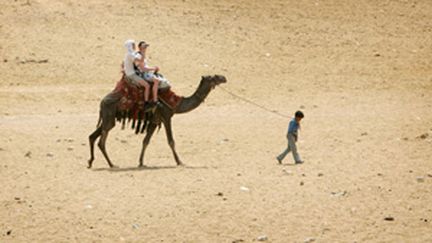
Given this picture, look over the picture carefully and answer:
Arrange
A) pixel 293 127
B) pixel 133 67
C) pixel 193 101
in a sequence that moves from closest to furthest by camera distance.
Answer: pixel 293 127 → pixel 133 67 → pixel 193 101

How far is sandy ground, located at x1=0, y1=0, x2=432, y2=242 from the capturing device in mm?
12250

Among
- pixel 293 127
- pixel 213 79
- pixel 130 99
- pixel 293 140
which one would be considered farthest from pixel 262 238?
pixel 213 79

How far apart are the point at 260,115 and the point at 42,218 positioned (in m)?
9.76

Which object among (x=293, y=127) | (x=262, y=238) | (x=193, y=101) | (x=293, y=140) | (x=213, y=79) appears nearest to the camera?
(x=262, y=238)

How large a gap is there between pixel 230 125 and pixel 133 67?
4.63 m

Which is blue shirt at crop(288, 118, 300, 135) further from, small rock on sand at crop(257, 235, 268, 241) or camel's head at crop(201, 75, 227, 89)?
small rock on sand at crop(257, 235, 268, 241)

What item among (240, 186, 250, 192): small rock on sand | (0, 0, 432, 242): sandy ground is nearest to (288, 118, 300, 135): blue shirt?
(0, 0, 432, 242): sandy ground

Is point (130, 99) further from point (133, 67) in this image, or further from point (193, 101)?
point (193, 101)

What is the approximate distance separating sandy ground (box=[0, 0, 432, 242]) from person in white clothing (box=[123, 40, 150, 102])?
1.23 meters

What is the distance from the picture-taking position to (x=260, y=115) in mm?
21781

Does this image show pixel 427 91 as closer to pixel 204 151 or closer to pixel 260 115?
Answer: pixel 260 115

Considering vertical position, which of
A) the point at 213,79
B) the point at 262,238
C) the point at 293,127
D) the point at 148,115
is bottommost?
the point at 262,238

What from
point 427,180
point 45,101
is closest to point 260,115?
point 45,101

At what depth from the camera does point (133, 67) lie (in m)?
16.0
